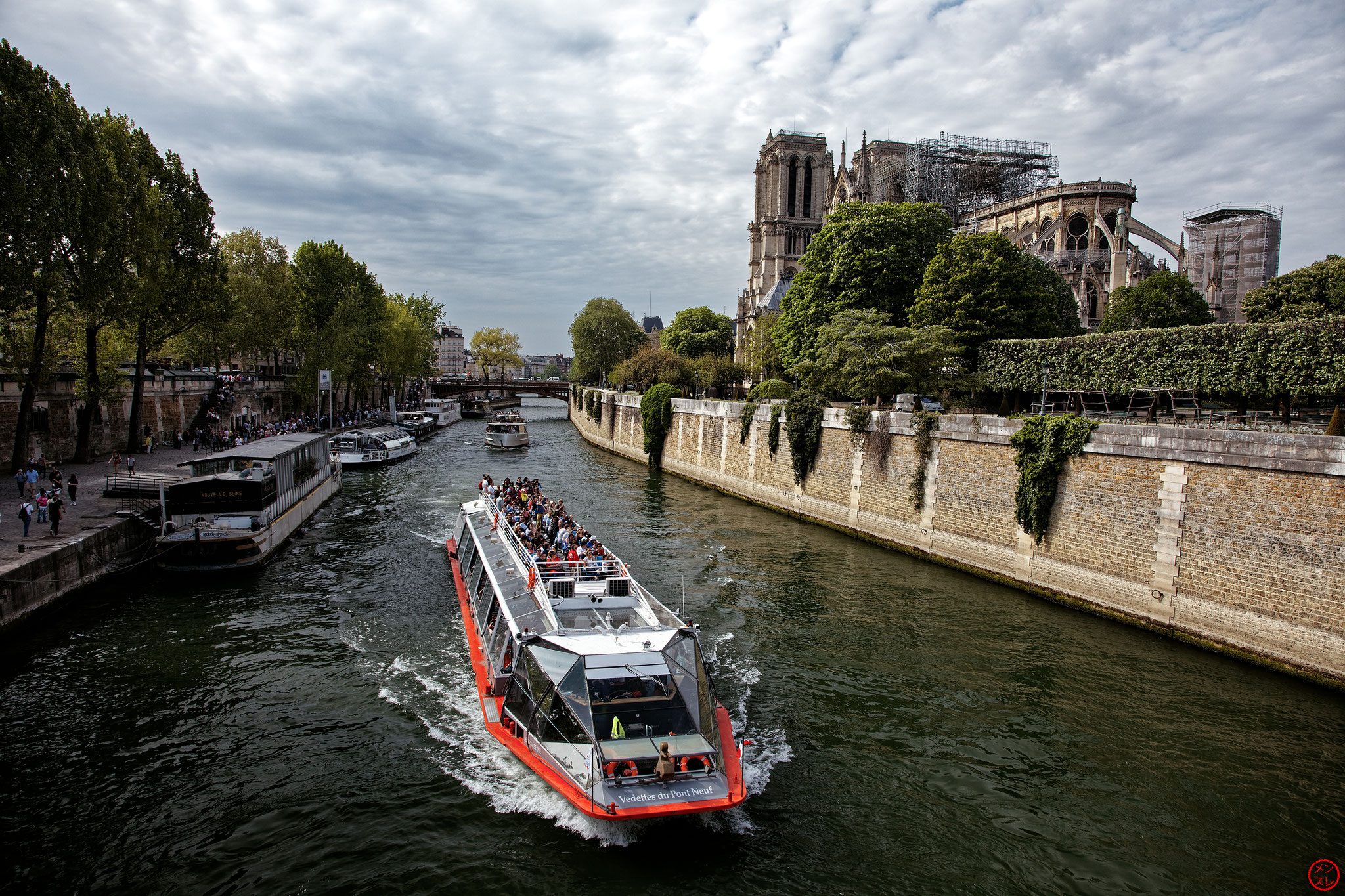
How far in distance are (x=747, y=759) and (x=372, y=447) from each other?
130 feet

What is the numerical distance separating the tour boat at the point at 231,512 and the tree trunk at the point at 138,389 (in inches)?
436

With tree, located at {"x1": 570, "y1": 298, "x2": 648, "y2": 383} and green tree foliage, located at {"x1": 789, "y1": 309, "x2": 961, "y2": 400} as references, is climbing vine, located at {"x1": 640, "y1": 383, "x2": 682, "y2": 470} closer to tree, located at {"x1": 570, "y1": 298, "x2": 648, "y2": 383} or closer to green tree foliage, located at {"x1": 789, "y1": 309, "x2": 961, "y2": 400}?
green tree foliage, located at {"x1": 789, "y1": 309, "x2": 961, "y2": 400}

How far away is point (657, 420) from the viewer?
48.6 m

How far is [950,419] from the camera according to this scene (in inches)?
948

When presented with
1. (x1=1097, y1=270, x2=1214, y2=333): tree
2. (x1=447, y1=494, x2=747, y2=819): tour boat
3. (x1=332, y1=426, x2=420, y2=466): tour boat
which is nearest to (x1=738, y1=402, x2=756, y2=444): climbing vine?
(x1=1097, y1=270, x2=1214, y2=333): tree

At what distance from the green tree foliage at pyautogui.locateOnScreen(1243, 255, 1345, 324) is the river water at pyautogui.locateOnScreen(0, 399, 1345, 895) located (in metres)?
23.1

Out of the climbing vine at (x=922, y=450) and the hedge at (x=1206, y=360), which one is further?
the climbing vine at (x=922, y=450)

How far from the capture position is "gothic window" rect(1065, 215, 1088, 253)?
2426 inches

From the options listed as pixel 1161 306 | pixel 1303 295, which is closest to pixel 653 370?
pixel 1161 306

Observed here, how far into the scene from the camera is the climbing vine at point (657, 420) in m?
48.0

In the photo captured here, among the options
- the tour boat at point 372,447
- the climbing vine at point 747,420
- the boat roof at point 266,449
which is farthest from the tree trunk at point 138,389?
the climbing vine at point 747,420

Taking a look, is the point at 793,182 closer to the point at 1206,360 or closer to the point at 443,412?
the point at 443,412

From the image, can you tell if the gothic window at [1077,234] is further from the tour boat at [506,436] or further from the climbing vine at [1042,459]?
the climbing vine at [1042,459]

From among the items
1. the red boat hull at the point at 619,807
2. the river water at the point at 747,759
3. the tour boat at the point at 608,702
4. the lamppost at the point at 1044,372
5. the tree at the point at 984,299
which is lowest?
the river water at the point at 747,759
